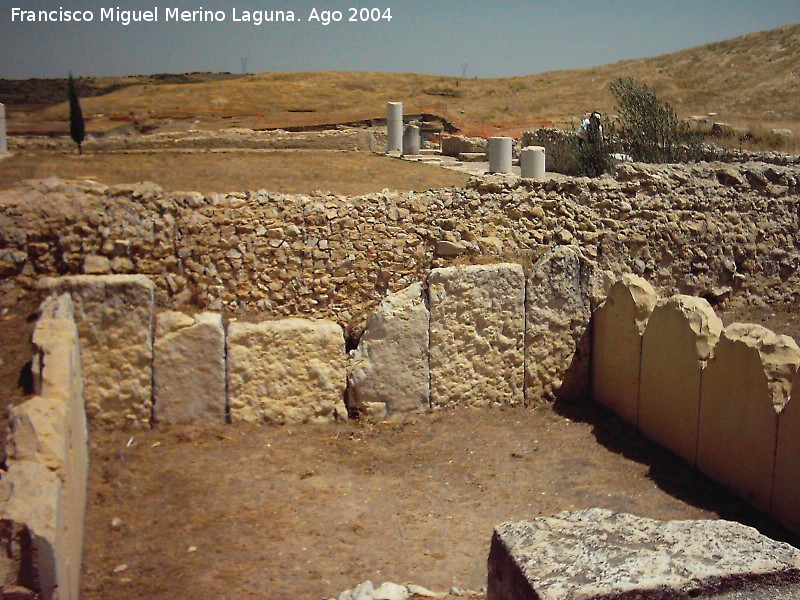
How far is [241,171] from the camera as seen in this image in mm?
15531

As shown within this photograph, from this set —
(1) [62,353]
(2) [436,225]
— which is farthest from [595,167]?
(1) [62,353]

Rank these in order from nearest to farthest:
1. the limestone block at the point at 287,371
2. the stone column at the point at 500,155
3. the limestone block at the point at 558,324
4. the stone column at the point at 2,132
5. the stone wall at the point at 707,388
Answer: the stone wall at the point at 707,388, the limestone block at the point at 287,371, the limestone block at the point at 558,324, the stone column at the point at 2,132, the stone column at the point at 500,155

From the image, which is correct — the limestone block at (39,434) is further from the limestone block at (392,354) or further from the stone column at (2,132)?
the stone column at (2,132)

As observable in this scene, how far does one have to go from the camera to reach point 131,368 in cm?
593

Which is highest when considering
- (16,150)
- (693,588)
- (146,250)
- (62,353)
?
(16,150)

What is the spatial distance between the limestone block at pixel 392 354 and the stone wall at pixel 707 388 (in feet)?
5.67

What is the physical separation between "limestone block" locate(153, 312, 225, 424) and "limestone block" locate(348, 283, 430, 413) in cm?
112

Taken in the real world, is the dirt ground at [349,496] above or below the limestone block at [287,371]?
below

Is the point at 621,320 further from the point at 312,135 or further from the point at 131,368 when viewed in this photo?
the point at 312,135

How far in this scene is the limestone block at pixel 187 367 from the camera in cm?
596

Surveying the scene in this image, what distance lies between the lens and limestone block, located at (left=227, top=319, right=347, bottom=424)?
20.1ft

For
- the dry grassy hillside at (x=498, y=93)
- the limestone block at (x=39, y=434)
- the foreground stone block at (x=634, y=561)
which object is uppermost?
the dry grassy hillside at (x=498, y=93)

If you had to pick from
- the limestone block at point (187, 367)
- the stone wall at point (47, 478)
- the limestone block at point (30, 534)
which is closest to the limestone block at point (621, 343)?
the limestone block at point (187, 367)

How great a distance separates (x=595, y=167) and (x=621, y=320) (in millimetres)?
9569
